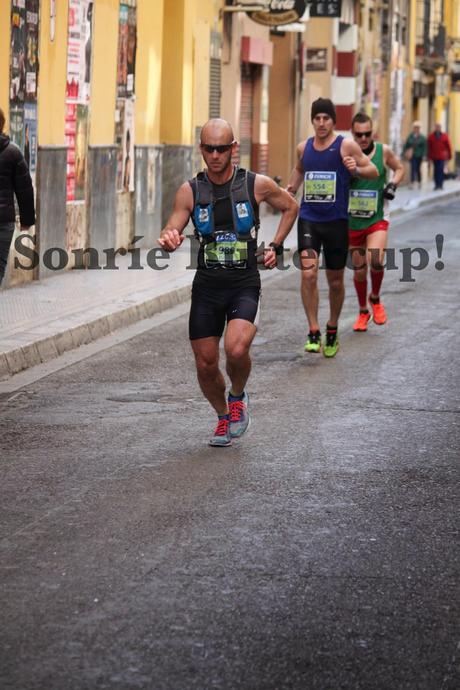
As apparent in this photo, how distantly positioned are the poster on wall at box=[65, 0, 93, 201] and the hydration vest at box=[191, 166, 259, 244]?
30.7 feet

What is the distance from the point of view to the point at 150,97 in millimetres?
21828

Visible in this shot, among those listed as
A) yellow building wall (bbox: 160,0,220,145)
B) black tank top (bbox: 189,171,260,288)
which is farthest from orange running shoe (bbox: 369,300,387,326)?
yellow building wall (bbox: 160,0,220,145)

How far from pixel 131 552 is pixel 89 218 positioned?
493 inches

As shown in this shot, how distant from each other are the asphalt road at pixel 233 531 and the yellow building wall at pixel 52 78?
5.75 metres

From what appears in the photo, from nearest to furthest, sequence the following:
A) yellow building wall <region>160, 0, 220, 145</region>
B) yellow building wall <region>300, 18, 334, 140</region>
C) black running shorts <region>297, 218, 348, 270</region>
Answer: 1. black running shorts <region>297, 218, 348, 270</region>
2. yellow building wall <region>160, 0, 220, 145</region>
3. yellow building wall <region>300, 18, 334, 140</region>

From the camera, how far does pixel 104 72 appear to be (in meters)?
19.2

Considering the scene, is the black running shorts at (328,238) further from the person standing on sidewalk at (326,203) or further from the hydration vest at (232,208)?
the hydration vest at (232,208)

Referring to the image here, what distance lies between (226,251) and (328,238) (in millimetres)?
3816

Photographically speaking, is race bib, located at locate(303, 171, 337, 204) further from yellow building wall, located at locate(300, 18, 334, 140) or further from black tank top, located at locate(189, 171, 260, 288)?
yellow building wall, located at locate(300, 18, 334, 140)

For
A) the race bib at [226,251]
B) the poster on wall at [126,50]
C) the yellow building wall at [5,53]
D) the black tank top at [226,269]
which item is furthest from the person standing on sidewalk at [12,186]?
the poster on wall at [126,50]

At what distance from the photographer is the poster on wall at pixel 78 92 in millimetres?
17609

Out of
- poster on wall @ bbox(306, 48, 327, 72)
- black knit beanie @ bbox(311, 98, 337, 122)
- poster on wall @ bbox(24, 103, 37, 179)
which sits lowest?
poster on wall @ bbox(24, 103, 37, 179)

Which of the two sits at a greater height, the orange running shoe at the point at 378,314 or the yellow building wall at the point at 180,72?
the yellow building wall at the point at 180,72

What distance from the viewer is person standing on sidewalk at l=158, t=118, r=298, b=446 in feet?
27.7
